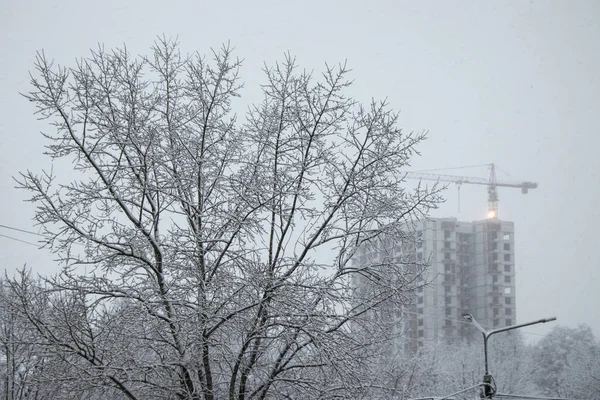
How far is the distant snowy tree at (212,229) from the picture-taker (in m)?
10.1

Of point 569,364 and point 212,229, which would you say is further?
point 569,364

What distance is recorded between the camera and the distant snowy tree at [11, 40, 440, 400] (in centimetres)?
1006

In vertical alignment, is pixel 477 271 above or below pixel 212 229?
above

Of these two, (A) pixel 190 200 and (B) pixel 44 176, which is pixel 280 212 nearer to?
(A) pixel 190 200

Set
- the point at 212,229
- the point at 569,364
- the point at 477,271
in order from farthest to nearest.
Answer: the point at 477,271
the point at 569,364
the point at 212,229

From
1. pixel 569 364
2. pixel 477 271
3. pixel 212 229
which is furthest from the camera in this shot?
pixel 477 271

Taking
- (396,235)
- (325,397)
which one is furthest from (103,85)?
(325,397)

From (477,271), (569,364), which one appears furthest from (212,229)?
(477,271)

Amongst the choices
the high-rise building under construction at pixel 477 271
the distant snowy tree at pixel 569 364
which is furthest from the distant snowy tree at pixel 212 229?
the high-rise building under construction at pixel 477 271

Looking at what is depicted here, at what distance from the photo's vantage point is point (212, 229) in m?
10.7

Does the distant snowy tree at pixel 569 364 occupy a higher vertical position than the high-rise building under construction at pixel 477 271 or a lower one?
lower

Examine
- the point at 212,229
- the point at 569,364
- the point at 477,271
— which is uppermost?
the point at 477,271

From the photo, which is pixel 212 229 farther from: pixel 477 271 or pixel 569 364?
pixel 477 271

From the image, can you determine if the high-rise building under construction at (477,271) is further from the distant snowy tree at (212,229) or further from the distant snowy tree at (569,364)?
the distant snowy tree at (212,229)
